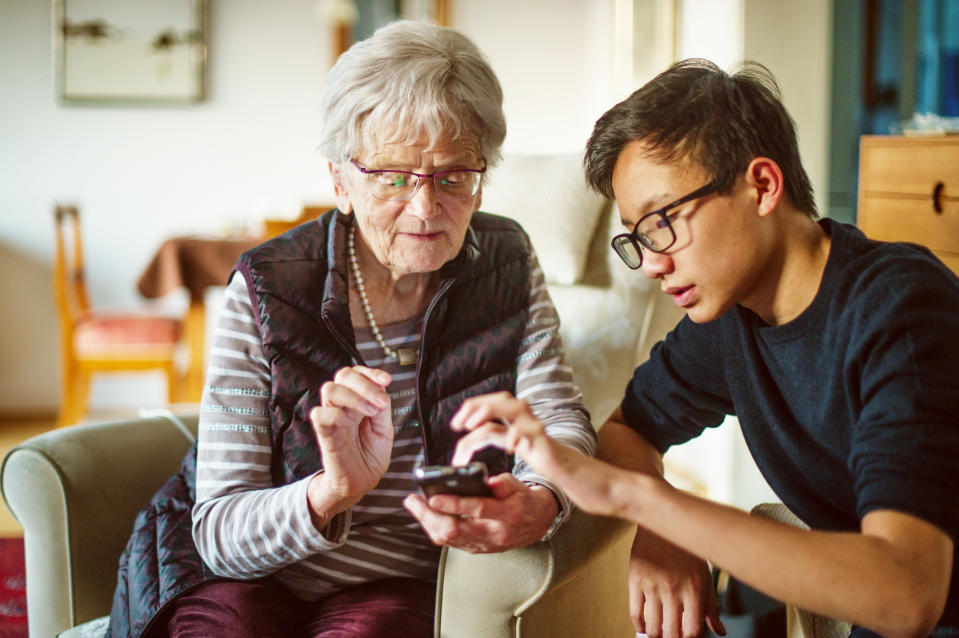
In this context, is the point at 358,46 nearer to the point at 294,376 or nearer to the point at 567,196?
the point at 294,376

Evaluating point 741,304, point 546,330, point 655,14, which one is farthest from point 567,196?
point 655,14

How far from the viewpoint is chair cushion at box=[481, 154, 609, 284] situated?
6.46ft

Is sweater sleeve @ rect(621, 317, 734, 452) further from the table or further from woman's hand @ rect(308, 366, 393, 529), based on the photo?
the table

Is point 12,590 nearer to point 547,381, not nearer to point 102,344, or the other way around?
point 102,344

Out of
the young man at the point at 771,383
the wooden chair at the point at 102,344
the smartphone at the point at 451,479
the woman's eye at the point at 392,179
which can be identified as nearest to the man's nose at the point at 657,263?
the young man at the point at 771,383

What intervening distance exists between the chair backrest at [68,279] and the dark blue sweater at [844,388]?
3.43 metres

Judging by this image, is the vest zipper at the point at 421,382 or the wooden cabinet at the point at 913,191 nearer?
the vest zipper at the point at 421,382

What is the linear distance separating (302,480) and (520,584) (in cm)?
32

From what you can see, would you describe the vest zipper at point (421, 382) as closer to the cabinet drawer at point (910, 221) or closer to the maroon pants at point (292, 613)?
the maroon pants at point (292, 613)

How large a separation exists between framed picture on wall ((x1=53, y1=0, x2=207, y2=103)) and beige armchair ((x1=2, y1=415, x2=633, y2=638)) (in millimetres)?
3597

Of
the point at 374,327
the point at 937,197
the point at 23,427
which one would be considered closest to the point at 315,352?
the point at 374,327

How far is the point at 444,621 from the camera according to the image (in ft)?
4.02

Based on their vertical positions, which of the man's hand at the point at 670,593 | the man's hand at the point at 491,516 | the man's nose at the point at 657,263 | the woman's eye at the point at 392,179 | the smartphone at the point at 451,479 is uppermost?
the woman's eye at the point at 392,179

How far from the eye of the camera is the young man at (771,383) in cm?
79
